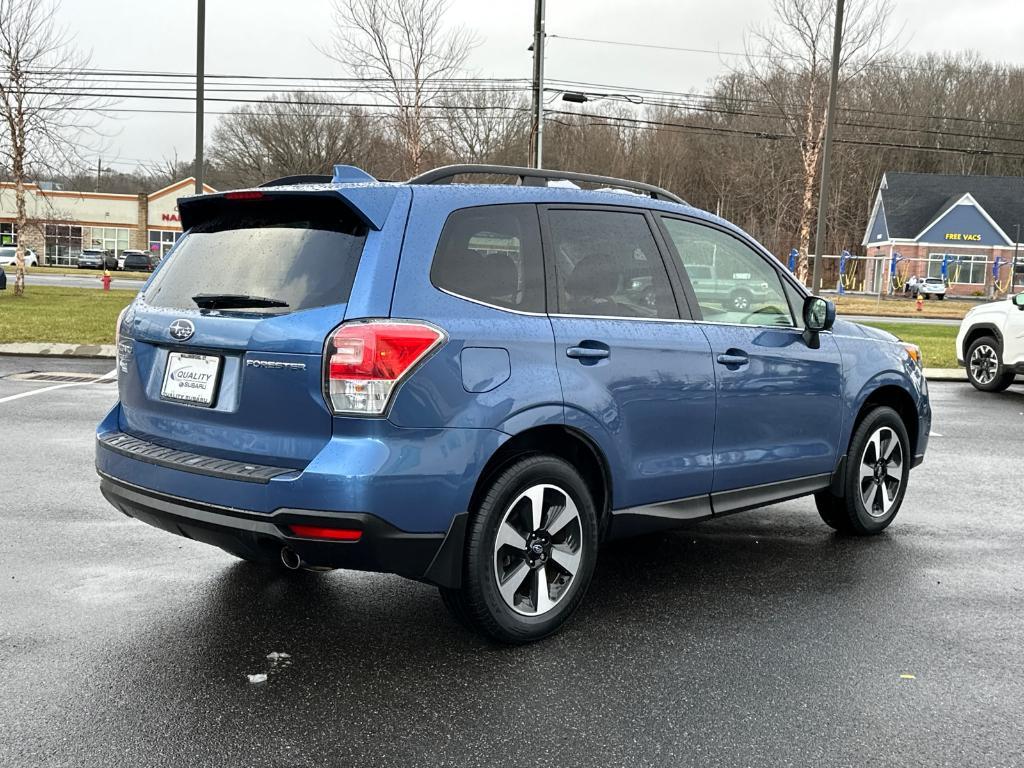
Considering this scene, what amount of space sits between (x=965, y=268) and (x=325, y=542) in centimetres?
6865

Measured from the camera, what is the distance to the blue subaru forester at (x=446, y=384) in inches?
138

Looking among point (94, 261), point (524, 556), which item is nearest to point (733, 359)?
point (524, 556)

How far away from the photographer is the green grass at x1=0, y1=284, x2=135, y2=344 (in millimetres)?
16344

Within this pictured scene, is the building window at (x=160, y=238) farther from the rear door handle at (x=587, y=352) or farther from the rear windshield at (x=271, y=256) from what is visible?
the rear door handle at (x=587, y=352)

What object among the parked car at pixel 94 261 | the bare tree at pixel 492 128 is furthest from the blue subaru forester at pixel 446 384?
the parked car at pixel 94 261

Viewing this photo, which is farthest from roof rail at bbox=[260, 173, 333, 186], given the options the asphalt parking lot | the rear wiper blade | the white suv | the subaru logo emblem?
the white suv

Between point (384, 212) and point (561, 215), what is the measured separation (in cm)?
89

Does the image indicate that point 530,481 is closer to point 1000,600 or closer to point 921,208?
point 1000,600

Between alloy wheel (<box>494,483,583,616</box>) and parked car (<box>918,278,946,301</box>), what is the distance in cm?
5735

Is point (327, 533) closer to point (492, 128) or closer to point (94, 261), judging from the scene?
point (492, 128)

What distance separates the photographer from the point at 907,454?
239 inches

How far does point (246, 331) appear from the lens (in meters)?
3.66

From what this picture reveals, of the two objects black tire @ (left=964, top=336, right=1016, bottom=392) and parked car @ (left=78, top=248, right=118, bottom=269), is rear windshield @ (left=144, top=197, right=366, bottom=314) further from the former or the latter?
parked car @ (left=78, top=248, right=118, bottom=269)

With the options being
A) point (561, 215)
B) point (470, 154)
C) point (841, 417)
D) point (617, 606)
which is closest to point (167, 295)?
point (561, 215)
